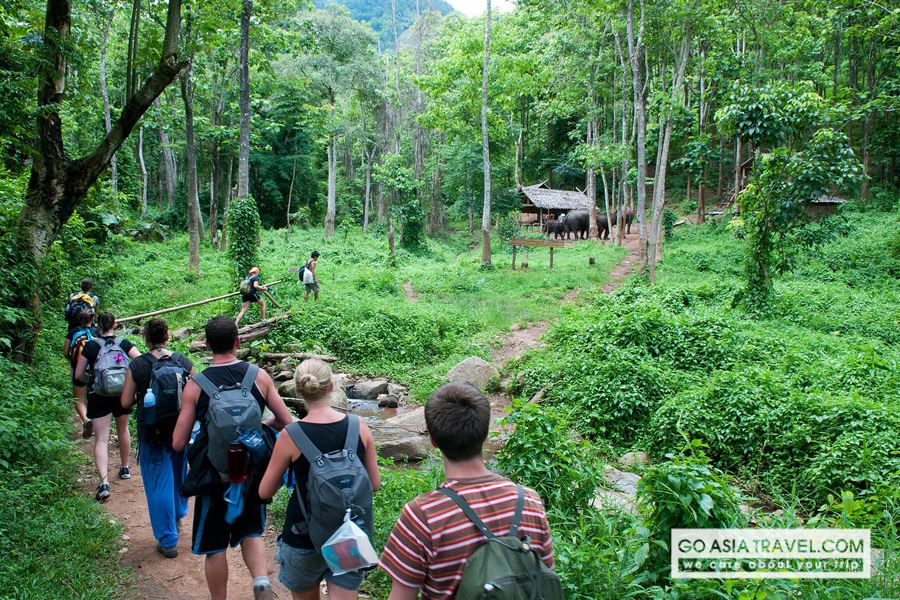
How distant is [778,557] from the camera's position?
144 inches

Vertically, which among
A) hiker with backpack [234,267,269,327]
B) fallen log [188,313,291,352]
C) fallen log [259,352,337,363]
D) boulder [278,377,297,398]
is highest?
hiker with backpack [234,267,269,327]

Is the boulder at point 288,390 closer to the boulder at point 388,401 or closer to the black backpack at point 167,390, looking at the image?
the boulder at point 388,401

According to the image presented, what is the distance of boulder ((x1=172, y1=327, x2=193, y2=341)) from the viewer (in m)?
11.5

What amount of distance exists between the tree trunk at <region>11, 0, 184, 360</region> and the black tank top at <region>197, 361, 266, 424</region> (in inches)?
185

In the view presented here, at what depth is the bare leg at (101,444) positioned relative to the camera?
512cm

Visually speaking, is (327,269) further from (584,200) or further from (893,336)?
(584,200)

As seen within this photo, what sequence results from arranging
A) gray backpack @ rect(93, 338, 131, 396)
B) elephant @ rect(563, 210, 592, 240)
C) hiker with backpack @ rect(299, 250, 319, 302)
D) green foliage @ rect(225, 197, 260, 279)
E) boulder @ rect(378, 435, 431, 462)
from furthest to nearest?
1. elephant @ rect(563, 210, 592, 240)
2. green foliage @ rect(225, 197, 260, 279)
3. hiker with backpack @ rect(299, 250, 319, 302)
4. boulder @ rect(378, 435, 431, 462)
5. gray backpack @ rect(93, 338, 131, 396)

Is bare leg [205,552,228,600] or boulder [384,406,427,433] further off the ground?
bare leg [205,552,228,600]

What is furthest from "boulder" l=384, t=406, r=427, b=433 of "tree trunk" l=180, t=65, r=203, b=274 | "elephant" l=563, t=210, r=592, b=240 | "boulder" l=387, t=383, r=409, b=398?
"elephant" l=563, t=210, r=592, b=240

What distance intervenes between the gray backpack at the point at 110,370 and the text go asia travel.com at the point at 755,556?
4576 mm

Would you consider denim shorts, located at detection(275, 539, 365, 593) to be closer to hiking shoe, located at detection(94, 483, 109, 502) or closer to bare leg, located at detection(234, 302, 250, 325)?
hiking shoe, located at detection(94, 483, 109, 502)

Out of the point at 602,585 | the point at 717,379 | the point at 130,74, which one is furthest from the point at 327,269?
the point at 602,585

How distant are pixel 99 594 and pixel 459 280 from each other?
592 inches

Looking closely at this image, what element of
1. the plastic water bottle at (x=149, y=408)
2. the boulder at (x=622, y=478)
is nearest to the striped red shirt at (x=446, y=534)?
the plastic water bottle at (x=149, y=408)
